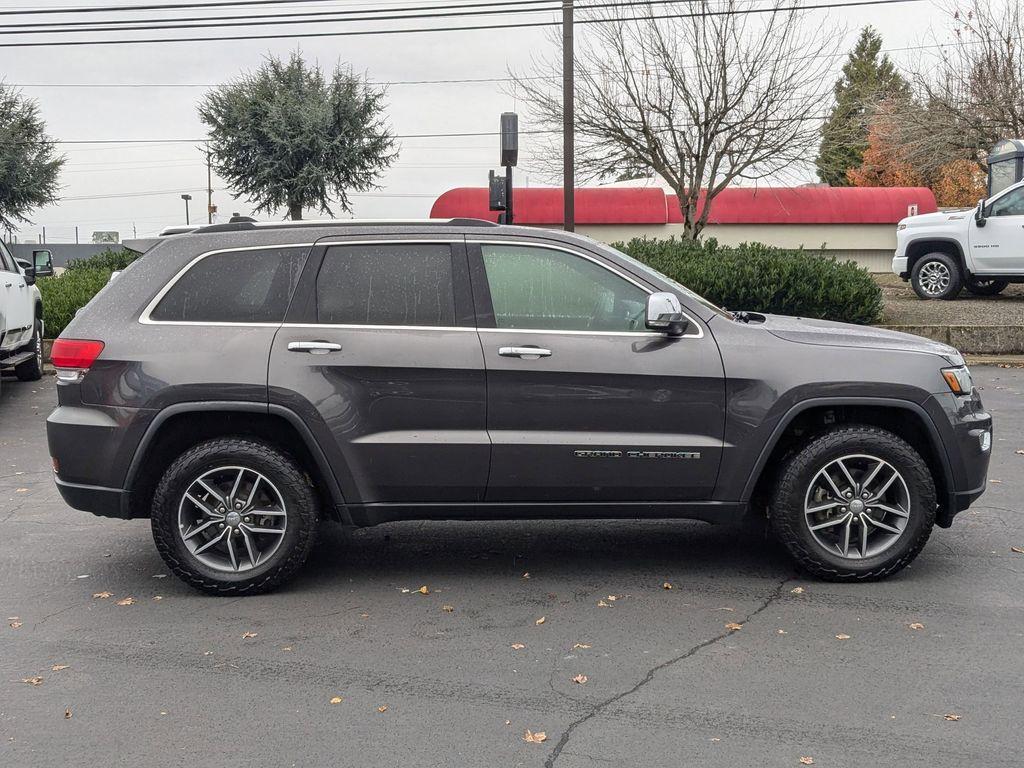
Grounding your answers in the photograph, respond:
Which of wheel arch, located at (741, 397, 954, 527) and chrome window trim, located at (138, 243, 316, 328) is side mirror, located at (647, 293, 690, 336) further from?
chrome window trim, located at (138, 243, 316, 328)

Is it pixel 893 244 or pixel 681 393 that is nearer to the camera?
pixel 681 393

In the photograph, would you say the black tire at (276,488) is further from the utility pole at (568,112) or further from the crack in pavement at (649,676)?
the utility pole at (568,112)

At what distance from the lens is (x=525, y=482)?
5348 mm

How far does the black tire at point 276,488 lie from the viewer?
5.30 meters

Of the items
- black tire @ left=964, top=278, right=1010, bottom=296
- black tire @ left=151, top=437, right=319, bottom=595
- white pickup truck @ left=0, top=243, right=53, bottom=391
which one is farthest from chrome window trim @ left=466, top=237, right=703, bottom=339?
black tire @ left=964, top=278, right=1010, bottom=296

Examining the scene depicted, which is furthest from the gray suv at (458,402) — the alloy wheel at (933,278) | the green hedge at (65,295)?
the alloy wheel at (933,278)

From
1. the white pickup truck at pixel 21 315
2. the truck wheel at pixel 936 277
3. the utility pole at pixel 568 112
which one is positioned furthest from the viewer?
the utility pole at pixel 568 112

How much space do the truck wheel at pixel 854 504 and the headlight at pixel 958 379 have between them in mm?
372

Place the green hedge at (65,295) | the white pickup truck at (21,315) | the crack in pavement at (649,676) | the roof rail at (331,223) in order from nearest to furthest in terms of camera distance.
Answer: the crack in pavement at (649,676) → the roof rail at (331,223) → the white pickup truck at (21,315) → the green hedge at (65,295)

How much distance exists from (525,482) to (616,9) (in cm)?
2229

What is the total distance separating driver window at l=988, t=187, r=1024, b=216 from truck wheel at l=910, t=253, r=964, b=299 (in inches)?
43.2

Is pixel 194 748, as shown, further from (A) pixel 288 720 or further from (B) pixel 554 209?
(B) pixel 554 209

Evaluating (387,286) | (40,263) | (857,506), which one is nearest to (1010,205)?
(857,506)

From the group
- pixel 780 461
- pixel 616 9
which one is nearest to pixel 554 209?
pixel 616 9
